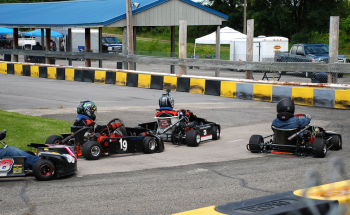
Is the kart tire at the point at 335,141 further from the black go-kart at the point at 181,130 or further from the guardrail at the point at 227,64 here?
the guardrail at the point at 227,64

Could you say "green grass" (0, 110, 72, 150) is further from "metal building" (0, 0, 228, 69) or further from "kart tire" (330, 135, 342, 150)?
"metal building" (0, 0, 228, 69)

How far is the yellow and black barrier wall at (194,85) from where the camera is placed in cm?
1324

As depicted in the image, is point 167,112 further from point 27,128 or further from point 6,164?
point 6,164

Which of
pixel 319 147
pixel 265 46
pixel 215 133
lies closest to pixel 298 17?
pixel 265 46

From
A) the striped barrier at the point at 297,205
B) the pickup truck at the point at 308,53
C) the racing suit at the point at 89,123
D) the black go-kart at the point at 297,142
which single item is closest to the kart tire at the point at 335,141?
the black go-kart at the point at 297,142

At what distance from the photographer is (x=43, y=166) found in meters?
6.14

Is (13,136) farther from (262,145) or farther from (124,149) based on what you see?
(262,145)

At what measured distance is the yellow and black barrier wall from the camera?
13242 mm

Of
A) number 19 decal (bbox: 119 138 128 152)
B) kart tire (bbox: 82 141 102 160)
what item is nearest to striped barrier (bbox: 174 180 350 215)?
kart tire (bbox: 82 141 102 160)

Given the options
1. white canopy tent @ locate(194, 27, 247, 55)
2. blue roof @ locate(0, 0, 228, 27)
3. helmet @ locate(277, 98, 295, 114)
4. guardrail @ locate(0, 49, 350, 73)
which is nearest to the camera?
helmet @ locate(277, 98, 295, 114)

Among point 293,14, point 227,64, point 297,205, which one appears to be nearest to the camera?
point 297,205

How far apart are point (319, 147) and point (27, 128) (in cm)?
591

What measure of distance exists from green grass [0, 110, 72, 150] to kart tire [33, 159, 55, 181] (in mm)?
2081

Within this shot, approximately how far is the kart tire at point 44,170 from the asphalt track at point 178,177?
10cm
